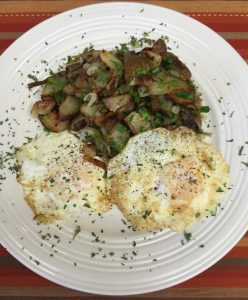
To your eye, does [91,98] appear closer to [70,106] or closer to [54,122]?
[70,106]

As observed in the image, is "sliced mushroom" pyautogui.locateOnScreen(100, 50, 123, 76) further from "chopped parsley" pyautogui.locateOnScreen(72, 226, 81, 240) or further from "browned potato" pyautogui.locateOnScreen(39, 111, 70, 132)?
"chopped parsley" pyautogui.locateOnScreen(72, 226, 81, 240)

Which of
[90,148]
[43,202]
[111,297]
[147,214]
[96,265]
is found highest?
[90,148]

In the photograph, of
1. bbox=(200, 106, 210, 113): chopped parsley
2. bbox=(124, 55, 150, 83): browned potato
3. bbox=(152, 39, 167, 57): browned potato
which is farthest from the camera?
bbox=(200, 106, 210, 113): chopped parsley

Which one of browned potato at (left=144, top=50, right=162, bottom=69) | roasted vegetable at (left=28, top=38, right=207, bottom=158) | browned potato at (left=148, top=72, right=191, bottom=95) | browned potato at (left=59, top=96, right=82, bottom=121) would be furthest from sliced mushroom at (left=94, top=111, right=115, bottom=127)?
browned potato at (left=144, top=50, right=162, bottom=69)

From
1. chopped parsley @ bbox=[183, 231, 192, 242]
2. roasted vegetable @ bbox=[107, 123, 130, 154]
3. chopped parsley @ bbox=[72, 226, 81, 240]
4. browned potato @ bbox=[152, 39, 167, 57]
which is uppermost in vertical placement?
browned potato @ bbox=[152, 39, 167, 57]

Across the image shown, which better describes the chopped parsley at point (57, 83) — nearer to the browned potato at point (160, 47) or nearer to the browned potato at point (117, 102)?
the browned potato at point (117, 102)

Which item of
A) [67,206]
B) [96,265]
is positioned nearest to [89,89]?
[67,206]

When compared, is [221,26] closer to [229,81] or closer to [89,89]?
[229,81]
